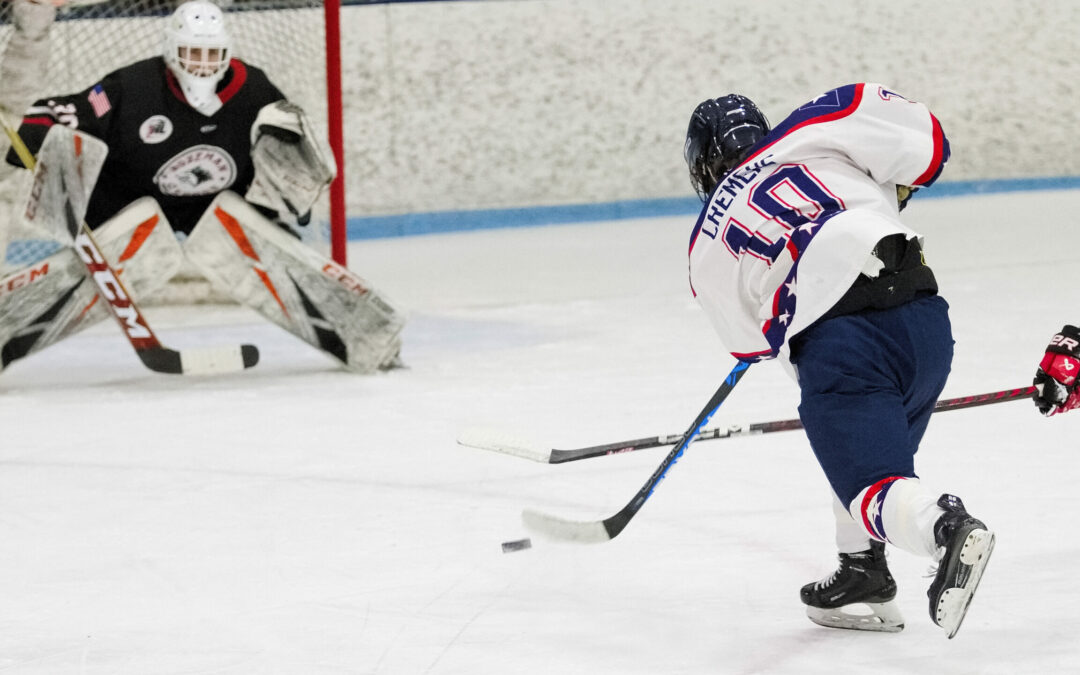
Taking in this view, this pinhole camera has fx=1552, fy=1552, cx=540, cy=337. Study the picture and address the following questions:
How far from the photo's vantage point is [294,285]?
3.83 m

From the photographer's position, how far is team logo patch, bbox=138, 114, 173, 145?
372cm

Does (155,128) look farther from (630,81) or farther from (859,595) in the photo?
(630,81)

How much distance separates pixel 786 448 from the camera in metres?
2.93

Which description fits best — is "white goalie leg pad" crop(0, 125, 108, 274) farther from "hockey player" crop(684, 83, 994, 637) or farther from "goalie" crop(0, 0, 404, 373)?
"hockey player" crop(684, 83, 994, 637)

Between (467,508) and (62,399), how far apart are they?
142cm

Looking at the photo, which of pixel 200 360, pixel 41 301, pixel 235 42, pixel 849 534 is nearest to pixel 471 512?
pixel 849 534

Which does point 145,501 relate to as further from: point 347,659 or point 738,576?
point 738,576

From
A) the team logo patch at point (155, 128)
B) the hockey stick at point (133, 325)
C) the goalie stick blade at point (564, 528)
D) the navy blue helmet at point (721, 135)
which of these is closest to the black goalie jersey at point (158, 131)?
the team logo patch at point (155, 128)

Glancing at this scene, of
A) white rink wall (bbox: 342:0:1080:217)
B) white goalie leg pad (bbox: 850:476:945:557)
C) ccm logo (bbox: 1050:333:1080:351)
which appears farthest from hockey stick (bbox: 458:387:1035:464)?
white rink wall (bbox: 342:0:1080:217)

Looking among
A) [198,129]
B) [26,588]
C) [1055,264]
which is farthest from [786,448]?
A: [1055,264]

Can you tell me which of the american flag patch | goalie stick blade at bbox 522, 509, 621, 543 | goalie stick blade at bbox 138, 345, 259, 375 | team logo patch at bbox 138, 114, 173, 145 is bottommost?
goalie stick blade at bbox 138, 345, 259, 375

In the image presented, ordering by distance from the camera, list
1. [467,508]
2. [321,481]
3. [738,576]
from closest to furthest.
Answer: [738,576] → [467,508] → [321,481]

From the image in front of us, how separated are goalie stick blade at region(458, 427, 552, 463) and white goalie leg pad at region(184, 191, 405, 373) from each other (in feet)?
5.15

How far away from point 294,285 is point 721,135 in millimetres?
2082
